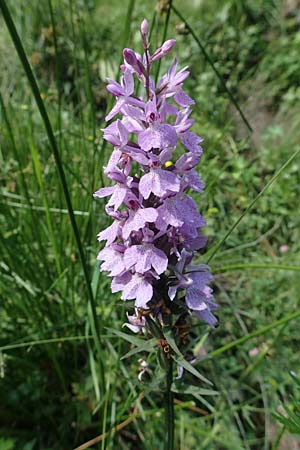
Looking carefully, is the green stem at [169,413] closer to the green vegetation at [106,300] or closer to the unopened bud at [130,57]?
the green vegetation at [106,300]

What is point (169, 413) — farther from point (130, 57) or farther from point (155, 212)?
point (130, 57)

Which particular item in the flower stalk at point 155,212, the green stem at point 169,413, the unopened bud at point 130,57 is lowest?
the green stem at point 169,413

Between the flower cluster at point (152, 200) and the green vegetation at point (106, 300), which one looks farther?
the green vegetation at point (106, 300)

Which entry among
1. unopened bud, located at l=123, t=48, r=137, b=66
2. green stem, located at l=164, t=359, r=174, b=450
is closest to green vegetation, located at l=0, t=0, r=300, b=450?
green stem, located at l=164, t=359, r=174, b=450

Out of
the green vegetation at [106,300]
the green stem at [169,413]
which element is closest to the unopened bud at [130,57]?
the green vegetation at [106,300]

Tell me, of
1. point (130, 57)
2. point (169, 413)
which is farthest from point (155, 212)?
point (169, 413)

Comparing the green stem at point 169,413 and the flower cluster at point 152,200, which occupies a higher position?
the flower cluster at point 152,200

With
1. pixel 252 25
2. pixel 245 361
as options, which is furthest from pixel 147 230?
pixel 252 25
